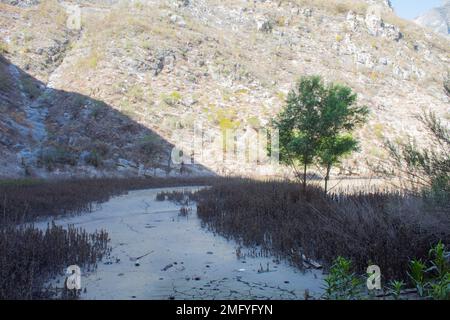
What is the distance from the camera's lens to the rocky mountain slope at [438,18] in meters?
152

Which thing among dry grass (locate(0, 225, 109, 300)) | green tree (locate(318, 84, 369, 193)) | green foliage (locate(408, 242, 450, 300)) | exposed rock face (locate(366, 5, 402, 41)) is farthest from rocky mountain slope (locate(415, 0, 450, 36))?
dry grass (locate(0, 225, 109, 300))

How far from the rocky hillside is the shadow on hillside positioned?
8cm

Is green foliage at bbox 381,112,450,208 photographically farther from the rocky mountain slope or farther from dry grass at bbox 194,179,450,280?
the rocky mountain slope

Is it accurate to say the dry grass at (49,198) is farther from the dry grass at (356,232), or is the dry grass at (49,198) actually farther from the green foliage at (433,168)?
the green foliage at (433,168)

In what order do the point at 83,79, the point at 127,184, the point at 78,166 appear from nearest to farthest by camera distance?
the point at 127,184 → the point at 78,166 → the point at 83,79

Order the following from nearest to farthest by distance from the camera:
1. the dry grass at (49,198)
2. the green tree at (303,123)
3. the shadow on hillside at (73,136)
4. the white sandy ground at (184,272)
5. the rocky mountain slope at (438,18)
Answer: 1. the white sandy ground at (184,272)
2. the dry grass at (49,198)
3. the green tree at (303,123)
4. the shadow on hillside at (73,136)
5. the rocky mountain slope at (438,18)

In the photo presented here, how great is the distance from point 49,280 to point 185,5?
1407 inches

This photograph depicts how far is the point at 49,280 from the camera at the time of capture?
412 centimetres

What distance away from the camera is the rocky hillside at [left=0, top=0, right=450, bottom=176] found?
782 inches

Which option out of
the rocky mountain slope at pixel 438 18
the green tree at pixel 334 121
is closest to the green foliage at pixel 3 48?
the green tree at pixel 334 121

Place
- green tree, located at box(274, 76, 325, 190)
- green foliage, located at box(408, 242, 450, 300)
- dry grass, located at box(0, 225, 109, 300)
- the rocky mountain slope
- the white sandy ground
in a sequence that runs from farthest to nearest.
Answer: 1. the rocky mountain slope
2. green tree, located at box(274, 76, 325, 190)
3. the white sandy ground
4. dry grass, located at box(0, 225, 109, 300)
5. green foliage, located at box(408, 242, 450, 300)

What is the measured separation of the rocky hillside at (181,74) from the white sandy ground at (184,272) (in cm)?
1079
